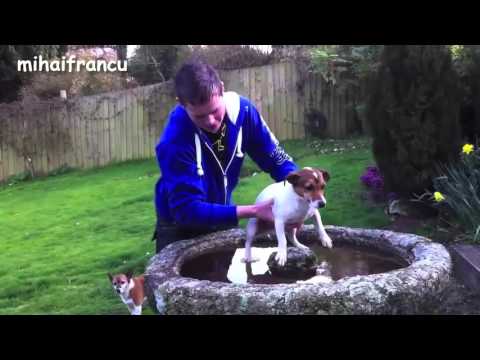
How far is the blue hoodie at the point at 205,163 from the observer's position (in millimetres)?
3186

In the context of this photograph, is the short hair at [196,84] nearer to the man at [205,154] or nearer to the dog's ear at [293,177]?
the man at [205,154]

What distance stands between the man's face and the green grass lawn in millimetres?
1283

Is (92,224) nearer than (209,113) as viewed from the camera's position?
No

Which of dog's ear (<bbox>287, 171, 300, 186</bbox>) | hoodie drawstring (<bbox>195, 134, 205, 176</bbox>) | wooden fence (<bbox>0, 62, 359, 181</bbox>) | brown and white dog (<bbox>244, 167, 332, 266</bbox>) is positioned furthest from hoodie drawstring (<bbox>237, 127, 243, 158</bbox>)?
wooden fence (<bbox>0, 62, 359, 181</bbox>)

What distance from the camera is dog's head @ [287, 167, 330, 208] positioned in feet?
8.97

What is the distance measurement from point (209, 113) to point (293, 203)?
0.75 metres

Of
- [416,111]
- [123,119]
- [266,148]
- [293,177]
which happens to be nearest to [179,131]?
[266,148]

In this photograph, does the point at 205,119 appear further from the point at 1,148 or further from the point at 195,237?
the point at 1,148

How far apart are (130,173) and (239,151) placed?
8454mm

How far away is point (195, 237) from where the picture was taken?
3.78 meters

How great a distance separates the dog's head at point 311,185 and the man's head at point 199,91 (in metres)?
0.68

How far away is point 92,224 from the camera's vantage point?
7695mm

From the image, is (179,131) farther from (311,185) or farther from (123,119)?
(123,119)

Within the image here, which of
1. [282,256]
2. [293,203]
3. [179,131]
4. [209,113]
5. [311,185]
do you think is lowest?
[282,256]
